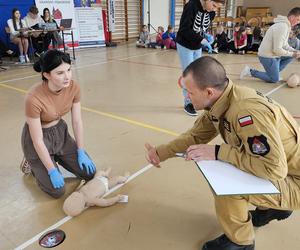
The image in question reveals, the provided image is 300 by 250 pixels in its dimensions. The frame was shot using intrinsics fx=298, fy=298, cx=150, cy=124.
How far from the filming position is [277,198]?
1.36 m

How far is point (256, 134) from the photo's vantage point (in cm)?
121

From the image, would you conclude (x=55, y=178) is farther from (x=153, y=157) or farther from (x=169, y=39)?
(x=169, y=39)

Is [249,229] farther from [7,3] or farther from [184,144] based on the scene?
[7,3]

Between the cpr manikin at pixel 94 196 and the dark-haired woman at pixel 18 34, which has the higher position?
→ the dark-haired woman at pixel 18 34

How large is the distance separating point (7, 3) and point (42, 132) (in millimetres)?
7381

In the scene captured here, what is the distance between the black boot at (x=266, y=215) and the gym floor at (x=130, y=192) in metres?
0.05

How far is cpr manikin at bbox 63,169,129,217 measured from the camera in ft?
6.04

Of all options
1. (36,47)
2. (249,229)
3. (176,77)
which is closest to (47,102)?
(249,229)

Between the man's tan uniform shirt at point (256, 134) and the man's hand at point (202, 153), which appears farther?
the man's hand at point (202, 153)

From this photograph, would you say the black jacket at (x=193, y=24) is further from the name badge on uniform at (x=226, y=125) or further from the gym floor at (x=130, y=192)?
the name badge on uniform at (x=226, y=125)

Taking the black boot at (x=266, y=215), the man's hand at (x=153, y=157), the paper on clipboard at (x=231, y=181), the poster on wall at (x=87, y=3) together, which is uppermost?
the poster on wall at (x=87, y=3)

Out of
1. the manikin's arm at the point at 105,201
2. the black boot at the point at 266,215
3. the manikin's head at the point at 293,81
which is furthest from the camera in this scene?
the manikin's head at the point at 293,81

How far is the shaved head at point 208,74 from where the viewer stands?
134 centimetres

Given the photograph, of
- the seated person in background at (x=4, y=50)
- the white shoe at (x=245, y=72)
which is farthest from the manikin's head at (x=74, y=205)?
the seated person in background at (x=4, y=50)
